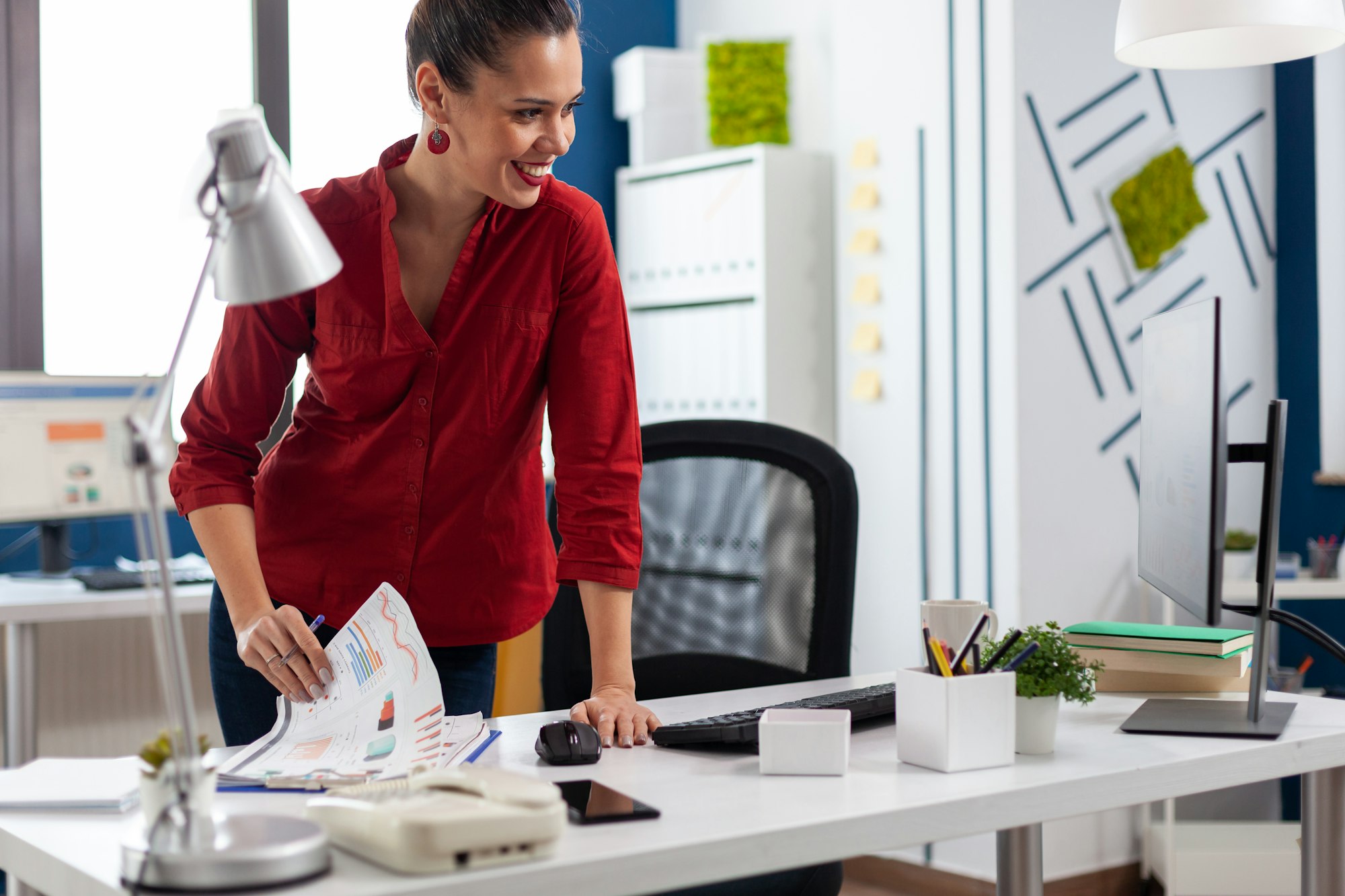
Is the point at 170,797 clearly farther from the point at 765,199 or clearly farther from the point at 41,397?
the point at 765,199

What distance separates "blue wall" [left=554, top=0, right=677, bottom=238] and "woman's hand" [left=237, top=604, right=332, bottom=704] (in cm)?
279

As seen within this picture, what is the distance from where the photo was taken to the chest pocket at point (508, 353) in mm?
1437

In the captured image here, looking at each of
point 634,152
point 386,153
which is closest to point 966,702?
point 386,153

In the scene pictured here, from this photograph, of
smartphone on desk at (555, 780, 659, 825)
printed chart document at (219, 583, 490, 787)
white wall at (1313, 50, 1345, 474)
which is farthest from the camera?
white wall at (1313, 50, 1345, 474)

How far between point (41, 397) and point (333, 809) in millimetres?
2283

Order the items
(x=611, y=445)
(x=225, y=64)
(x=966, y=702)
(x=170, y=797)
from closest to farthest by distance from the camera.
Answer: (x=170, y=797), (x=966, y=702), (x=611, y=445), (x=225, y=64)

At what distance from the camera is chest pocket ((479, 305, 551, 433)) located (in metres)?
1.44

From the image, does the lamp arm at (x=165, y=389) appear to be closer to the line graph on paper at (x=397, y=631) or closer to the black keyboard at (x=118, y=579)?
the line graph on paper at (x=397, y=631)

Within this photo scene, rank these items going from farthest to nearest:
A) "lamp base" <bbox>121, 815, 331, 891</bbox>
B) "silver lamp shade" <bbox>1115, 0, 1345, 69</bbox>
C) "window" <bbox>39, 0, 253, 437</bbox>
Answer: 1. "window" <bbox>39, 0, 253, 437</bbox>
2. "silver lamp shade" <bbox>1115, 0, 1345, 69</bbox>
3. "lamp base" <bbox>121, 815, 331, 891</bbox>

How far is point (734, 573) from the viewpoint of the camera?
1.73 metres

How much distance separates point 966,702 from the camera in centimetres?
108

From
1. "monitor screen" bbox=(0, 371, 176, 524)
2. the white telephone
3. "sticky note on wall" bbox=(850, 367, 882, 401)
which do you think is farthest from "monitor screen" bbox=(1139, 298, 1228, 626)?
"monitor screen" bbox=(0, 371, 176, 524)

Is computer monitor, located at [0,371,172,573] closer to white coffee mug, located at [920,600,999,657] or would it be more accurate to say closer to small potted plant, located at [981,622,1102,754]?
white coffee mug, located at [920,600,999,657]

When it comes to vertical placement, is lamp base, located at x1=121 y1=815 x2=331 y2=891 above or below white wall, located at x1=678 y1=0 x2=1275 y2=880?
below
